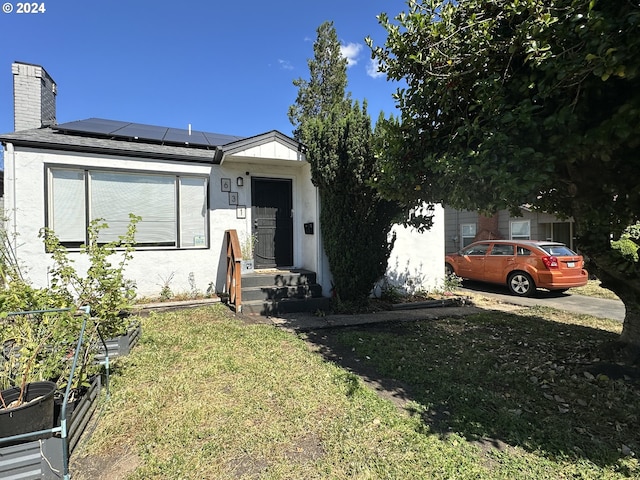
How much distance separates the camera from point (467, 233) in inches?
621

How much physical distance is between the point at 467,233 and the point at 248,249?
12.8m

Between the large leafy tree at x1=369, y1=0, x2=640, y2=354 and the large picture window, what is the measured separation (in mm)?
4595

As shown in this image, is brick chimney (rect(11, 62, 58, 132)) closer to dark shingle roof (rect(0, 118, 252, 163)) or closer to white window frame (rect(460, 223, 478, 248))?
dark shingle roof (rect(0, 118, 252, 163))

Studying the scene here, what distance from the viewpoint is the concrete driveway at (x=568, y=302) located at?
635 centimetres

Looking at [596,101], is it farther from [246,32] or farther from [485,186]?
[246,32]

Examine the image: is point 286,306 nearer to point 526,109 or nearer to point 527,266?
point 526,109

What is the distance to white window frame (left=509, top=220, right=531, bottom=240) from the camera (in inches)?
533

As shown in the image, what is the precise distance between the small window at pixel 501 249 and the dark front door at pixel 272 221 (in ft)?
19.9

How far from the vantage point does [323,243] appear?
20.6 ft

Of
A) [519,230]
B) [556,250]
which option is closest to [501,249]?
[556,250]

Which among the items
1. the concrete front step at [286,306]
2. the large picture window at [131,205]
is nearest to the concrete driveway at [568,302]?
the concrete front step at [286,306]

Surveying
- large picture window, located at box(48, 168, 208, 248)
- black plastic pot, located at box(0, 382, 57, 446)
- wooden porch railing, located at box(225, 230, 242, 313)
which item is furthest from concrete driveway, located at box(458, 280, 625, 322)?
black plastic pot, located at box(0, 382, 57, 446)

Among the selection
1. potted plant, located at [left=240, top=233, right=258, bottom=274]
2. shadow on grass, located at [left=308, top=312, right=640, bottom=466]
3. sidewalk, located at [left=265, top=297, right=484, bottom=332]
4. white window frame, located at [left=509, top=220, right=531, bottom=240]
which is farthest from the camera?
white window frame, located at [left=509, top=220, right=531, bottom=240]

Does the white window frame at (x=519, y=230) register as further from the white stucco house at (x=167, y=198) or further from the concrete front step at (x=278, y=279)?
the concrete front step at (x=278, y=279)
